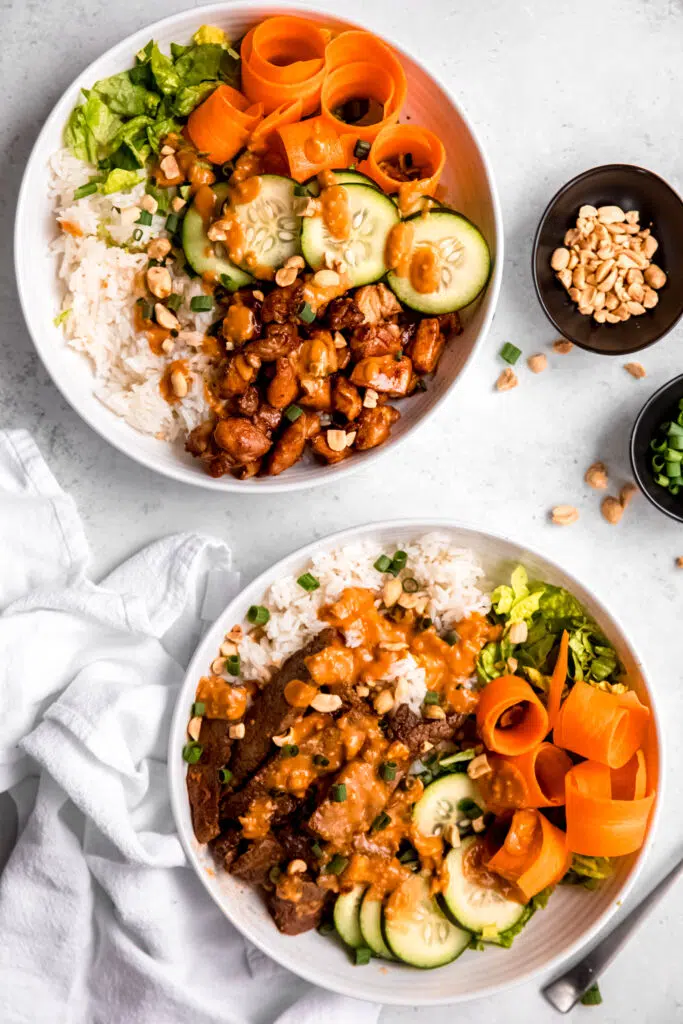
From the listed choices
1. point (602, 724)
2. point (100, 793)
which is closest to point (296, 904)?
point (100, 793)

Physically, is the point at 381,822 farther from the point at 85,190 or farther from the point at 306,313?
the point at 85,190

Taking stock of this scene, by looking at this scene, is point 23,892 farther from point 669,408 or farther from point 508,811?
point 669,408

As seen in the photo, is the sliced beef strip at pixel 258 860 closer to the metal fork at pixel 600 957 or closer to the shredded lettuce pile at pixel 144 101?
the metal fork at pixel 600 957

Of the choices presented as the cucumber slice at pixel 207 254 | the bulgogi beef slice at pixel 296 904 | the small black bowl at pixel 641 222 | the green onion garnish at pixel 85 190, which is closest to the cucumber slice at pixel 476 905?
the bulgogi beef slice at pixel 296 904

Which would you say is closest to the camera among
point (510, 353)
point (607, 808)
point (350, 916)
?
point (607, 808)

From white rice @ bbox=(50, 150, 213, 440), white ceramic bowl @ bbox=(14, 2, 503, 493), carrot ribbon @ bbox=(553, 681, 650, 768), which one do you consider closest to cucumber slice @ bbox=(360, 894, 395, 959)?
carrot ribbon @ bbox=(553, 681, 650, 768)

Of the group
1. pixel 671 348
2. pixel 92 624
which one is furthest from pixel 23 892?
pixel 671 348
